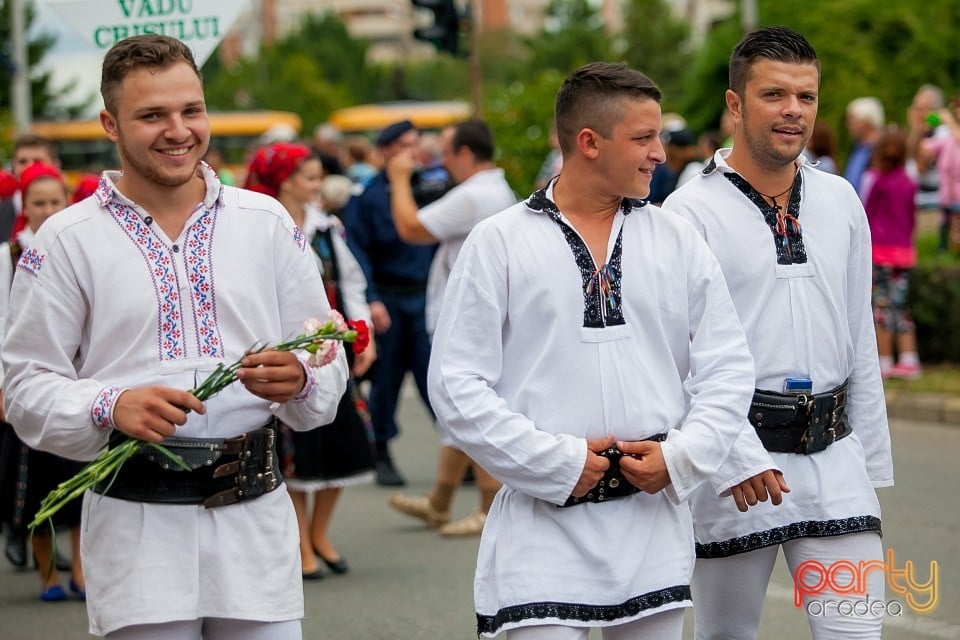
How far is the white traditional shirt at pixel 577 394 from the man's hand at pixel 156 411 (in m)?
0.69

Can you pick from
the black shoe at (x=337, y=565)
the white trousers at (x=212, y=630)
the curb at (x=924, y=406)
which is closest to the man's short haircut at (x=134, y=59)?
the white trousers at (x=212, y=630)

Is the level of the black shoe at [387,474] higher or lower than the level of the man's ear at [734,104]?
lower

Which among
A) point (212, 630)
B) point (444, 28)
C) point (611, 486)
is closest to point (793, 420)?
point (611, 486)

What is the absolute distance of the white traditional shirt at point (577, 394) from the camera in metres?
3.88

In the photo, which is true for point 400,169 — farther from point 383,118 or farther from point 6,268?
point 383,118

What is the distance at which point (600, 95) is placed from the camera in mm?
4062

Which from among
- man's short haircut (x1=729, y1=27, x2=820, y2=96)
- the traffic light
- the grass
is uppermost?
the traffic light

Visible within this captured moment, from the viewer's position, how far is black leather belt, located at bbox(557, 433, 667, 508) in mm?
3885

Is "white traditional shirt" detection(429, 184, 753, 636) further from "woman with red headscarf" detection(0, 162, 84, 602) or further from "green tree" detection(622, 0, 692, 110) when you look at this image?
"green tree" detection(622, 0, 692, 110)

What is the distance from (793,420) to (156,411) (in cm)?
188

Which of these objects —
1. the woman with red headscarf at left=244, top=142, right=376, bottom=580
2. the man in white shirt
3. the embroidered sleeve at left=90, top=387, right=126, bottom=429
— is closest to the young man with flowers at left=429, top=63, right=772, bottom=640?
the embroidered sleeve at left=90, top=387, right=126, bottom=429

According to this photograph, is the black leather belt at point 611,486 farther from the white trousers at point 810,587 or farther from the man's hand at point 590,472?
the white trousers at point 810,587

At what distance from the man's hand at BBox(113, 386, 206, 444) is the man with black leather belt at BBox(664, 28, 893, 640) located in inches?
65.8

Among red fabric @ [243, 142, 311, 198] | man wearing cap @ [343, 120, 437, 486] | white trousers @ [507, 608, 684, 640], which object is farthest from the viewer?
man wearing cap @ [343, 120, 437, 486]
